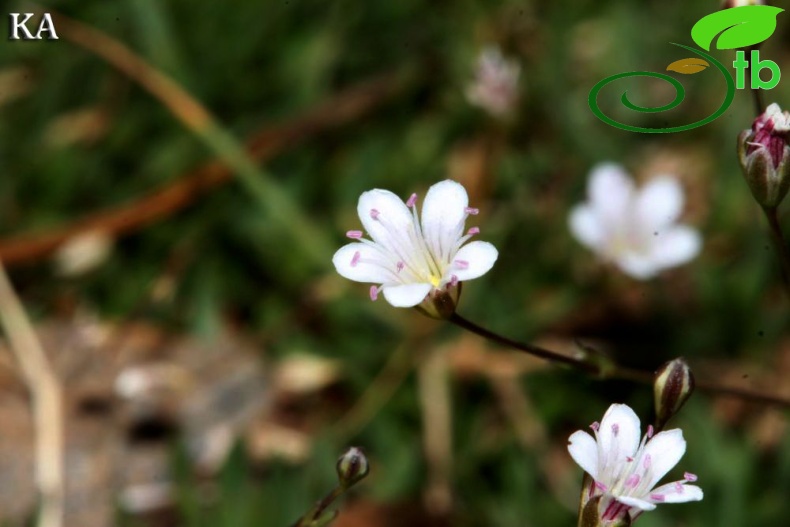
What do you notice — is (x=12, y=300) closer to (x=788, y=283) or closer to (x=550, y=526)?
(x=550, y=526)

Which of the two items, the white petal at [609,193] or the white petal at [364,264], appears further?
the white petal at [609,193]

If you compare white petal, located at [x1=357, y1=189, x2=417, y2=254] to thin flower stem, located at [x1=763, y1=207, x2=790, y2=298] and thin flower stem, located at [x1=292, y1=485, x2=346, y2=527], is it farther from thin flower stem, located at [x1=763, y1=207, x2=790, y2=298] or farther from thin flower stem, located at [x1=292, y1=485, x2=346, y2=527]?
thin flower stem, located at [x1=763, y1=207, x2=790, y2=298]

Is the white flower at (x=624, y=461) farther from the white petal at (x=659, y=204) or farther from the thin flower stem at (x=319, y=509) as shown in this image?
the white petal at (x=659, y=204)

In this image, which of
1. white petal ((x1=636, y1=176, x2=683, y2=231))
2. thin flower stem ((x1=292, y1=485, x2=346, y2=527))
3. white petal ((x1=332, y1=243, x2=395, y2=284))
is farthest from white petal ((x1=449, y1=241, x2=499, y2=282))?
white petal ((x1=636, y1=176, x2=683, y2=231))

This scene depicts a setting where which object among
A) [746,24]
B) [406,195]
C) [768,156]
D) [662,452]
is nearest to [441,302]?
[662,452]

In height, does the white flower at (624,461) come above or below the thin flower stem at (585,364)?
below

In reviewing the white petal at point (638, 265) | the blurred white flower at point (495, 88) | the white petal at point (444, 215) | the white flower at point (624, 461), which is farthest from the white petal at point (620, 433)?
the blurred white flower at point (495, 88)
